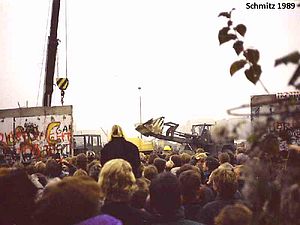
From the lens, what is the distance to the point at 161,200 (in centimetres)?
376

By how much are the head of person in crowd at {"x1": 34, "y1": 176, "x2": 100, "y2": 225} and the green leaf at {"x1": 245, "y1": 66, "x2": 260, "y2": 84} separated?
4.81 feet

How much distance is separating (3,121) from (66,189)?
13.3m

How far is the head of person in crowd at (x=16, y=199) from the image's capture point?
3.19 meters

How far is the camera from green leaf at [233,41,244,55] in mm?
1740

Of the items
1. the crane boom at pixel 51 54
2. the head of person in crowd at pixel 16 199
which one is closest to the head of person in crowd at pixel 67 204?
the head of person in crowd at pixel 16 199

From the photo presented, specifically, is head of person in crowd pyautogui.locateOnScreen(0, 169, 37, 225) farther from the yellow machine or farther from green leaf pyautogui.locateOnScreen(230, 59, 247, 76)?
the yellow machine

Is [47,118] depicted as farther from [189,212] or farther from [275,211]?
[275,211]

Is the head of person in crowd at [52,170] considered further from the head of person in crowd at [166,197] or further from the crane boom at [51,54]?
the crane boom at [51,54]

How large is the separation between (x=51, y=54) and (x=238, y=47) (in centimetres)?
1952

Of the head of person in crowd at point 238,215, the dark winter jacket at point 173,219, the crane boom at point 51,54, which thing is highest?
the crane boom at point 51,54

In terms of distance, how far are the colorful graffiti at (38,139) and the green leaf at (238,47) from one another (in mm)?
12580

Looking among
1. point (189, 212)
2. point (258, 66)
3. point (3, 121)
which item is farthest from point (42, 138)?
point (258, 66)

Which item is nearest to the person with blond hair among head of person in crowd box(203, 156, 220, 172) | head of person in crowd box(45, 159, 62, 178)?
head of person in crowd box(45, 159, 62, 178)

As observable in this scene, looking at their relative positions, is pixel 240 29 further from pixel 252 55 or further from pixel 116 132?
pixel 116 132
